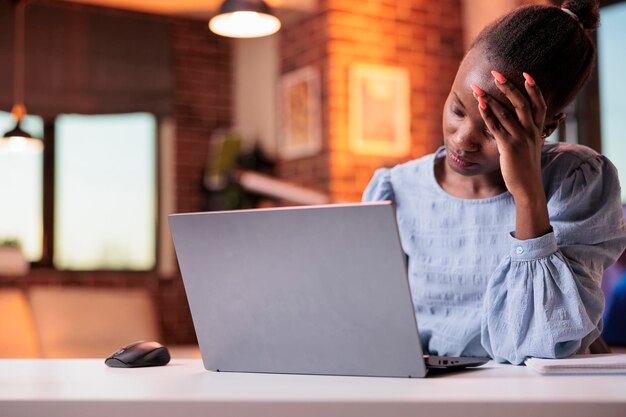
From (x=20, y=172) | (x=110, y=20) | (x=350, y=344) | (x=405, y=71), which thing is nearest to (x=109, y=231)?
(x=20, y=172)

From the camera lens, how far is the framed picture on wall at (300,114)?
5.34m

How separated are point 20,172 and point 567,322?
17.0 feet

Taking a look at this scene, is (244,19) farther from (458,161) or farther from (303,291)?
(303,291)

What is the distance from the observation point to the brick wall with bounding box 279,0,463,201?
5207 mm

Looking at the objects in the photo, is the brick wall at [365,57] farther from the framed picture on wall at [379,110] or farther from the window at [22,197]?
the window at [22,197]

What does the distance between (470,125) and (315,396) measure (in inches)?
24.1

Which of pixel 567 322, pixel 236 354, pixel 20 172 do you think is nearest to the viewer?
pixel 236 354

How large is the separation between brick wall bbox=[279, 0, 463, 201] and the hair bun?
3.78m

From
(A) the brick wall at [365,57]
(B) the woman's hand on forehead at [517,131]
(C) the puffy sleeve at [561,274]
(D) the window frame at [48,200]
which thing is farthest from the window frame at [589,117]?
(B) the woman's hand on forehead at [517,131]

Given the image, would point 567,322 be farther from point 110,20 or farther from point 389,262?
point 110,20

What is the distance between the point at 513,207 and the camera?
4.60ft

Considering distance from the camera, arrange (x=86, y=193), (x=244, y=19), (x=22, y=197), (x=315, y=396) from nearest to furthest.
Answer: (x=315, y=396)
(x=244, y=19)
(x=22, y=197)
(x=86, y=193)

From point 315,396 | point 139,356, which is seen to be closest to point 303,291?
point 315,396

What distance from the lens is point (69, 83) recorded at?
5961 mm
